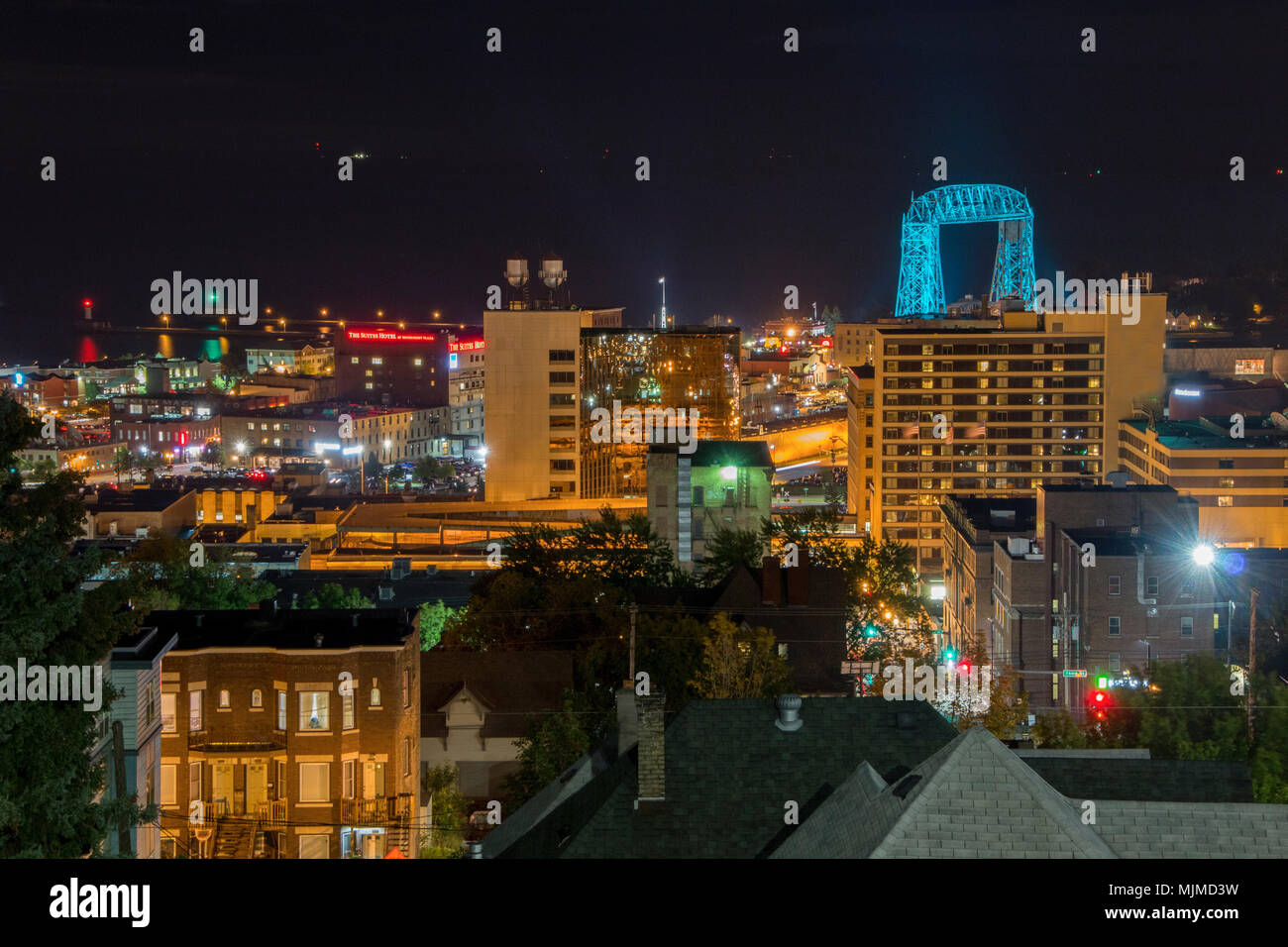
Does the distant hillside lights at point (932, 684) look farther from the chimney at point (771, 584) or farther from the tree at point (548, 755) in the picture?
the tree at point (548, 755)

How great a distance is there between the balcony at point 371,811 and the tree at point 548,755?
140cm

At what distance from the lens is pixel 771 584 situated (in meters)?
23.7

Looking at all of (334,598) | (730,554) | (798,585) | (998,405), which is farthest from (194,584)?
(998,405)

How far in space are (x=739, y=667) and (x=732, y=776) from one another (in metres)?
9.53

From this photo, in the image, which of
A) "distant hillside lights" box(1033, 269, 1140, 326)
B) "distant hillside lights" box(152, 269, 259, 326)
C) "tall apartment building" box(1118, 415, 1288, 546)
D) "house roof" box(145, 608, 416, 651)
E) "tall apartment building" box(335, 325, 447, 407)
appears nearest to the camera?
"house roof" box(145, 608, 416, 651)

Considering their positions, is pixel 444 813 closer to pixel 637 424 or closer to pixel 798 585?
pixel 798 585

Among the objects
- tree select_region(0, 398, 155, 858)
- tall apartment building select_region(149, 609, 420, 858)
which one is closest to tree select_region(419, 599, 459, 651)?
tall apartment building select_region(149, 609, 420, 858)

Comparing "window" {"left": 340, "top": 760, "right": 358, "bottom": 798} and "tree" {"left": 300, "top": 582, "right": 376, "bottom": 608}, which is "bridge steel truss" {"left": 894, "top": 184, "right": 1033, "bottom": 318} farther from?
"window" {"left": 340, "top": 760, "right": 358, "bottom": 798}

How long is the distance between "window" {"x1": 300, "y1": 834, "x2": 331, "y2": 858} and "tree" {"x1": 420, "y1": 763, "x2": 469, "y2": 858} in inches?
38.5

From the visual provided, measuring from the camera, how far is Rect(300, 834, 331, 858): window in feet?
52.7

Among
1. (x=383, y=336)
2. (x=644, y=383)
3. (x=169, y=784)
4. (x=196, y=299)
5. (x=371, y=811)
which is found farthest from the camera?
(x=383, y=336)

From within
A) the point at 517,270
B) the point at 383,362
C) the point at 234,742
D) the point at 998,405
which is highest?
the point at 383,362

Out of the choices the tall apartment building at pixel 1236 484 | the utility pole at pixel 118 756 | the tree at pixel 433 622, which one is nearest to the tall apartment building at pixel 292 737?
the utility pole at pixel 118 756
